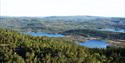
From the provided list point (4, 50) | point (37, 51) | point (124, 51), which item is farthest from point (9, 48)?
point (124, 51)

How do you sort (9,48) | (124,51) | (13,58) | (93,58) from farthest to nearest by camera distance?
(124,51), (9,48), (93,58), (13,58)

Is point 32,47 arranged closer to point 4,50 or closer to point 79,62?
point 4,50

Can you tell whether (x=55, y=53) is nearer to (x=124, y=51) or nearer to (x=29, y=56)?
(x=29, y=56)

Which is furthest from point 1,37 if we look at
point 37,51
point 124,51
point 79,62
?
point 124,51

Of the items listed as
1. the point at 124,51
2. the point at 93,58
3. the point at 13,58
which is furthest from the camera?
the point at 124,51

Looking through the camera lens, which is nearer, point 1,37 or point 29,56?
point 29,56

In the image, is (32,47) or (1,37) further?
(1,37)

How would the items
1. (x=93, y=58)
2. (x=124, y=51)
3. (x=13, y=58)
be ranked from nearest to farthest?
(x=13, y=58) → (x=93, y=58) → (x=124, y=51)

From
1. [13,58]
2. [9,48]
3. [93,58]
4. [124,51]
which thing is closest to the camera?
[13,58]
